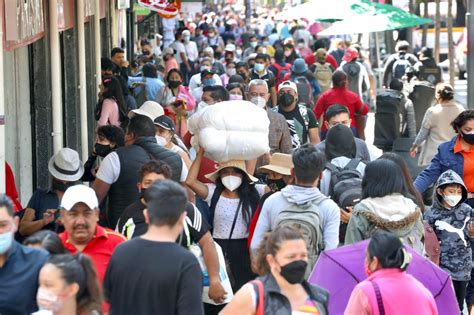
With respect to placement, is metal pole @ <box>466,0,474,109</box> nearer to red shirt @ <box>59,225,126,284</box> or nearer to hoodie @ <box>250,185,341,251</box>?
hoodie @ <box>250,185,341,251</box>

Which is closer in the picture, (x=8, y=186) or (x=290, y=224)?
(x=290, y=224)

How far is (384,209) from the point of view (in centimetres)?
817

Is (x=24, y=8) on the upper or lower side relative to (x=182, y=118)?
upper

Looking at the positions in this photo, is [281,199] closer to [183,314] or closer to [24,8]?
[183,314]

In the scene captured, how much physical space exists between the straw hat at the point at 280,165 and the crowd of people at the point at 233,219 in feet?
0.06

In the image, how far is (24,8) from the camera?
10977 mm

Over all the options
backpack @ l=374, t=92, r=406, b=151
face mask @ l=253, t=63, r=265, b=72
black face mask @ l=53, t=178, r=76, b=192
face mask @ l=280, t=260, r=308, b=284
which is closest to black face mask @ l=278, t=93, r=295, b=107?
backpack @ l=374, t=92, r=406, b=151

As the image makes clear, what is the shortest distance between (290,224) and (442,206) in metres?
1.96

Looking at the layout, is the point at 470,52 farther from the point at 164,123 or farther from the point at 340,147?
the point at 340,147

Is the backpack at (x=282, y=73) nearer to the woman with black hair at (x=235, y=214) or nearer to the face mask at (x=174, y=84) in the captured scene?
the face mask at (x=174, y=84)

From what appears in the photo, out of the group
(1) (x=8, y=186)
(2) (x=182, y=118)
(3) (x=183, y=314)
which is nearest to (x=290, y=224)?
(3) (x=183, y=314)

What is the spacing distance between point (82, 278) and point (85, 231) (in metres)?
1.18

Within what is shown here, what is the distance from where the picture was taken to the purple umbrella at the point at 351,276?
755 centimetres

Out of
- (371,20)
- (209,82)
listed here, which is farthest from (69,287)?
(371,20)
